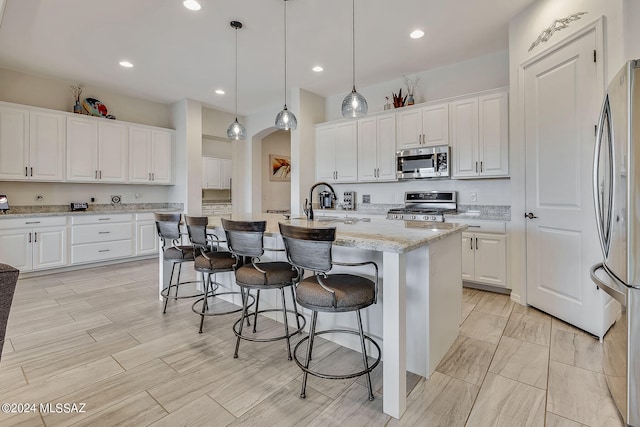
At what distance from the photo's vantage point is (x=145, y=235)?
5340 millimetres

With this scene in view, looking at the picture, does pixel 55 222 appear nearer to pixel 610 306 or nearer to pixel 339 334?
pixel 339 334

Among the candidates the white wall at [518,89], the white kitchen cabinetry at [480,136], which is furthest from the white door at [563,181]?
the white kitchen cabinetry at [480,136]

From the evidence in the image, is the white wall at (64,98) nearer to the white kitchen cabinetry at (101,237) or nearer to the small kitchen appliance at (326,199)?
the white kitchen cabinetry at (101,237)

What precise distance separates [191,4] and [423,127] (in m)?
3.01

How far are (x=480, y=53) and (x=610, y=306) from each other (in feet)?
10.4

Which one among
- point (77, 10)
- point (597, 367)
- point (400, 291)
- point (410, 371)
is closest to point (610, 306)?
point (597, 367)

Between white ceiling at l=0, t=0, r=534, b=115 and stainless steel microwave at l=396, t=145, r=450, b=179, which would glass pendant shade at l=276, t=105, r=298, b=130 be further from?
stainless steel microwave at l=396, t=145, r=450, b=179

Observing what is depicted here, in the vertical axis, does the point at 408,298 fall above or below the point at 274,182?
below

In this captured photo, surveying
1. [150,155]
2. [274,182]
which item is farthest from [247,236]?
[274,182]

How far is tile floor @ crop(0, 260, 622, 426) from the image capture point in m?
1.57

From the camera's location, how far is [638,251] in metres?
1.40

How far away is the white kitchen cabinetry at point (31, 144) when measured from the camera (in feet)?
13.6

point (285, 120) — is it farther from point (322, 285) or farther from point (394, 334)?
point (394, 334)

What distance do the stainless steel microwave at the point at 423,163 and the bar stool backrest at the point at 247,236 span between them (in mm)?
2806
